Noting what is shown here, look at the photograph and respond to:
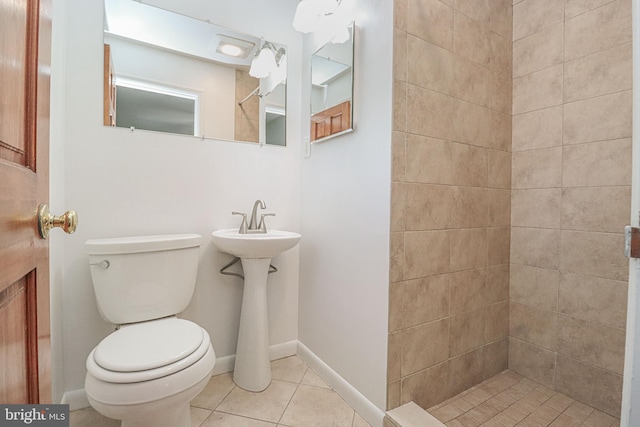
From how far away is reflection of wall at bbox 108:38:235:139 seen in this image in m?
1.56

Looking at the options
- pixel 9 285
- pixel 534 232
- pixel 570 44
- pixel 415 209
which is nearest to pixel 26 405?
pixel 9 285

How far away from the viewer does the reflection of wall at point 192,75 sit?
1.56 meters

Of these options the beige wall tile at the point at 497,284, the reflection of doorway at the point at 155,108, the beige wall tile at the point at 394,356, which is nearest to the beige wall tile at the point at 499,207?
the beige wall tile at the point at 497,284

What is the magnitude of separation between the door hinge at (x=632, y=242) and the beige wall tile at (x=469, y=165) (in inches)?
34.8

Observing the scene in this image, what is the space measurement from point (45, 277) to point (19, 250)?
19cm

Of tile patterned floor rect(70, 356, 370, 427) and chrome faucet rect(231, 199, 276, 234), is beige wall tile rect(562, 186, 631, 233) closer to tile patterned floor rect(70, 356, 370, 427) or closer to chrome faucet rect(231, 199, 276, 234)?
tile patterned floor rect(70, 356, 370, 427)

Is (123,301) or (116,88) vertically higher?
(116,88)

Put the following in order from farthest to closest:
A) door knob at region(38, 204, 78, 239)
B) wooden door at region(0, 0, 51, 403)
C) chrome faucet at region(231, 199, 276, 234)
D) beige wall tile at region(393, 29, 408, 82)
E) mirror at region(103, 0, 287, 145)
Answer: chrome faucet at region(231, 199, 276, 234), mirror at region(103, 0, 287, 145), beige wall tile at region(393, 29, 408, 82), door knob at region(38, 204, 78, 239), wooden door at region(0, 0, 51, 403)

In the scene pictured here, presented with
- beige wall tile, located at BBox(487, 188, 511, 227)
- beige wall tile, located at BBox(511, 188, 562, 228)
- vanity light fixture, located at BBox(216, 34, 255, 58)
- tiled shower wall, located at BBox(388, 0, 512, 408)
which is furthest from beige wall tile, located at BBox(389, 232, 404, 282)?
vanity light fixture, located at BBox(216, 34, 255, 58)

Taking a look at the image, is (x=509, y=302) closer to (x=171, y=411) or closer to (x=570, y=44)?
(x=570, y=44)

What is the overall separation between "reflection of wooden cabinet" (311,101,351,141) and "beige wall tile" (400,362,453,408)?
1256 mm

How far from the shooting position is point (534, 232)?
1733mm

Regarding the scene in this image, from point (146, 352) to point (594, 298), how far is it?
78.9 inches

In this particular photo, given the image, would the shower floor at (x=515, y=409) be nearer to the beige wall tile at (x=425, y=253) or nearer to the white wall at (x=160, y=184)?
the beige wall tile at (x=425, y=253)
